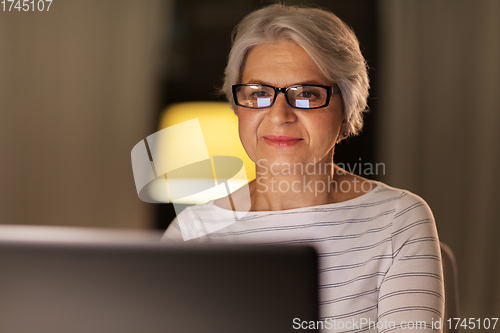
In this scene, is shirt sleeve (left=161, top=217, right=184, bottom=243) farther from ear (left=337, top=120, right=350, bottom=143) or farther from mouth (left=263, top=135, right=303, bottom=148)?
ear (left=337, top=120, right=350, bottom=143)

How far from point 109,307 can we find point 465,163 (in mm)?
2005

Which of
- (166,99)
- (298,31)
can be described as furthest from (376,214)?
(166,99)

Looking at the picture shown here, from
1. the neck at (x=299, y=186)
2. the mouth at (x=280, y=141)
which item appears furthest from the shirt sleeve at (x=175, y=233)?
the mouth at (x=280, y=141)

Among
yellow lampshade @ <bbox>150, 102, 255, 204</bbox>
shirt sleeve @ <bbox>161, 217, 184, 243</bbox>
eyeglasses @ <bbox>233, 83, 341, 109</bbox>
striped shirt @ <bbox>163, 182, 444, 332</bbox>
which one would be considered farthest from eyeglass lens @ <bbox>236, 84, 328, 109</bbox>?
yellow lampshade @ <bbox>150, 102, 255, 204</bbox>

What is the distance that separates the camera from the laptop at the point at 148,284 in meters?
0.36

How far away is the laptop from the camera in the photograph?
1.18 feet

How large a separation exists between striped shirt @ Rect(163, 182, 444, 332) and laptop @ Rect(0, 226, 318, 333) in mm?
348

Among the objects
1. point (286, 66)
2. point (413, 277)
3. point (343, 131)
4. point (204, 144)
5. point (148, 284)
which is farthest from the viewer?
point (204, 144)

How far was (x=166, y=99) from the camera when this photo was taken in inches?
79.8

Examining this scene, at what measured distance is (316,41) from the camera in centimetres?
83

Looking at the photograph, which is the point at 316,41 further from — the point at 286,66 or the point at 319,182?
the point at 319,182

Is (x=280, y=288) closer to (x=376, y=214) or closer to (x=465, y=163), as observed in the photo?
(x=376, y=214)

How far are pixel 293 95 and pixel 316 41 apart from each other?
0.13 m

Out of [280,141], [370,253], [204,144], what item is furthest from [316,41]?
[204,144]
